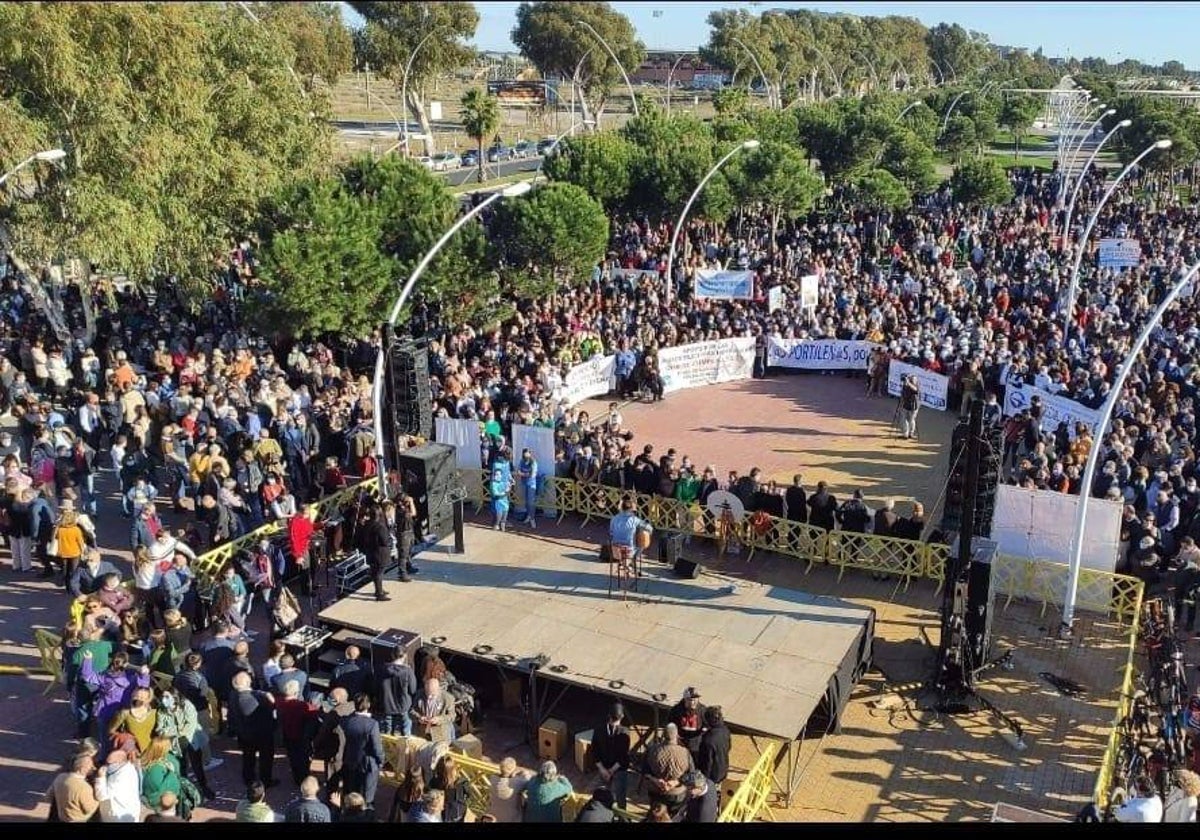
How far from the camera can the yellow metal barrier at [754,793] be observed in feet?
34.2

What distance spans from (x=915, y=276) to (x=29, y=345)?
2420 centimetres

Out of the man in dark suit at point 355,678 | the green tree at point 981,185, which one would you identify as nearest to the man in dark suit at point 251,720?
the man in dark suit at point 355,678

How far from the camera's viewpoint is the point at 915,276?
111 feet

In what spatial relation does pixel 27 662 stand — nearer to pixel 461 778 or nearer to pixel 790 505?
pixel 461 778

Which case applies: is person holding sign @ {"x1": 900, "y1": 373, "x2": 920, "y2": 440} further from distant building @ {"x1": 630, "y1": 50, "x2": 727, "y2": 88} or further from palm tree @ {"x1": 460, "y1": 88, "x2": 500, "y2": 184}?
distant building @ {"x1": 630, "y1": 50, "x2": 727, "y2": 88}

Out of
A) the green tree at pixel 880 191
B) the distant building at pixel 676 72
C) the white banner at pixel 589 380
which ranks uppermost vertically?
the distant building at pixel 676 72

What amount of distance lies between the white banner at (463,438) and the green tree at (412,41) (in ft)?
153

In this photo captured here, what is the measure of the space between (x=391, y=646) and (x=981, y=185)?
39.0m

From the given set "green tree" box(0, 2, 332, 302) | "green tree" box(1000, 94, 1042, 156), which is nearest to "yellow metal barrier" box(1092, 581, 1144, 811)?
"green tree" box(0, 2, 332, 302)

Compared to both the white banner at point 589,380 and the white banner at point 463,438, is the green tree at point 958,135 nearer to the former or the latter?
the white banner at point 589,380

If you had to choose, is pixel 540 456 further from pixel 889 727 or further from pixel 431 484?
pixel 889 727

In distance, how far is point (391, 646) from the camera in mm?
12680

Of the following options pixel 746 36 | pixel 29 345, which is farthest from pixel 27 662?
pixel 746 36

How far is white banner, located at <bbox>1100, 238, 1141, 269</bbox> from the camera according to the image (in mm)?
32656
